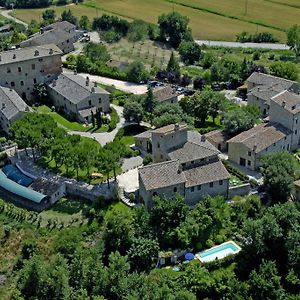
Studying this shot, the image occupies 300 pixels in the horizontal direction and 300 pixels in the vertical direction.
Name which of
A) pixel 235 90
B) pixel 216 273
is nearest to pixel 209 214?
pixel 216 273

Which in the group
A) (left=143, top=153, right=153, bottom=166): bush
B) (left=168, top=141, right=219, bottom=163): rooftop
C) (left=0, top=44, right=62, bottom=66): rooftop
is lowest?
(left=143, top=153, right=153, bottom=166): bush

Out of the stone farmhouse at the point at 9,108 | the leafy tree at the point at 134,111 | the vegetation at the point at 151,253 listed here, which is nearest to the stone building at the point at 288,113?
the vegetation at the point at 151,253

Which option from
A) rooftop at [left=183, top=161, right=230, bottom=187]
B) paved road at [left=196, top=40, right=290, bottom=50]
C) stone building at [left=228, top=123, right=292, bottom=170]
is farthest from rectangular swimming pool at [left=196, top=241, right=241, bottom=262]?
paved road at [left=196, top=40, right=290, bottom=50]

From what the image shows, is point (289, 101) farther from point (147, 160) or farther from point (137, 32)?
point (137, 32)

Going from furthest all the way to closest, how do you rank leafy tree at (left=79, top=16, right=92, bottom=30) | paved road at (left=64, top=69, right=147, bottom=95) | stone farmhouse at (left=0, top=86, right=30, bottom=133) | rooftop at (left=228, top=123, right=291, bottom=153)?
1. leafy tree at (left=79, top=16, right=92, bottom=30)
2. paved road at (left=64, top=69, right=147, bottom=95)
3. stone farmhouse at (left=0, top=86, right=30, bottom=133)
4. rooftop at (left=228, top=123, right=291, bottom=153)

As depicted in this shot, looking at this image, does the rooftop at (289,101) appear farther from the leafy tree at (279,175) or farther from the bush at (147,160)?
the bush at (147,160)

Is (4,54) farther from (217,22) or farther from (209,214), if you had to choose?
(217,22)

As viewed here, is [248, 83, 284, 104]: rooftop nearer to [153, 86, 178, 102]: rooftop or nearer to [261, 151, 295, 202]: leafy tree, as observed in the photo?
[153, 86, 178, 102]: rooftop

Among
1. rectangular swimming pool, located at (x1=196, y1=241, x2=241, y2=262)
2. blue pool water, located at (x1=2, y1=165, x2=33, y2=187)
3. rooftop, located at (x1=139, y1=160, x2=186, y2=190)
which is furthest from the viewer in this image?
blue pool water, located at (x1=2, y1=165, x2=33, y2=187)
